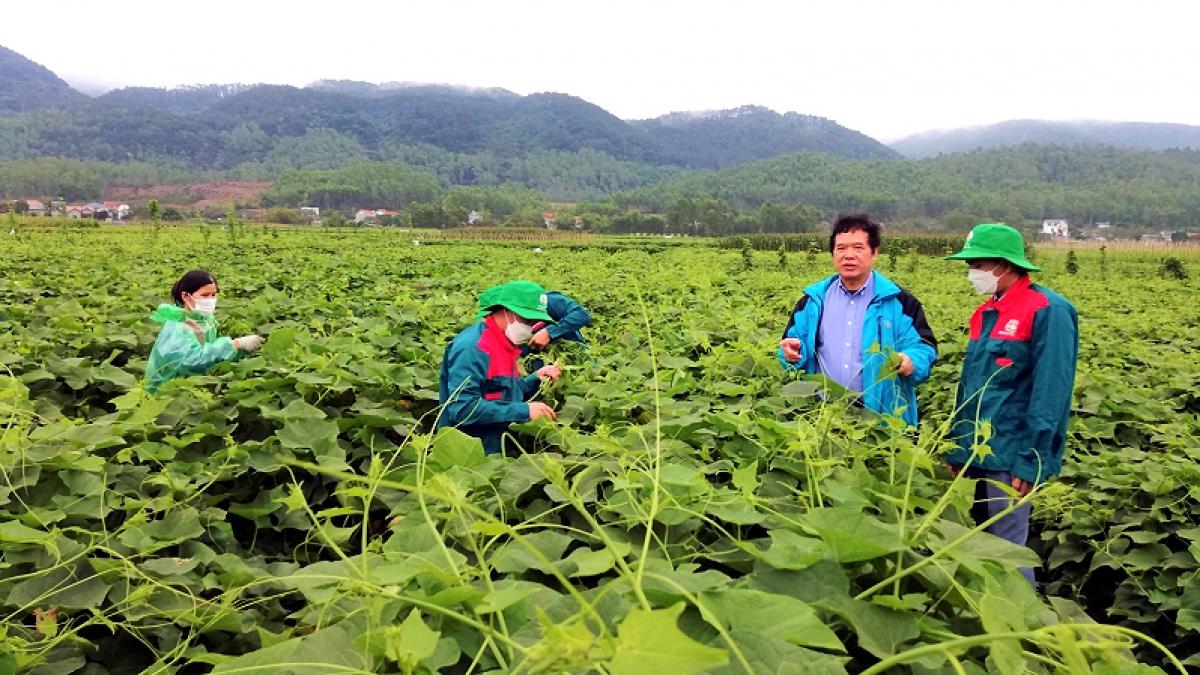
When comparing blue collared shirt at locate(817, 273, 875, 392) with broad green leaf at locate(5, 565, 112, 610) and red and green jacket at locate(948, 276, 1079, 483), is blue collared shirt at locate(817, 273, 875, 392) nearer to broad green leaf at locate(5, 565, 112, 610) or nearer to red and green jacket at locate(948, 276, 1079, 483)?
red and green jacket at locate(948, 276, 1079, 483)

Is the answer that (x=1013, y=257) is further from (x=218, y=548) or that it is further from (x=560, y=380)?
(x=218, y=548)

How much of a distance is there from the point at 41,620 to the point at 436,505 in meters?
0.90

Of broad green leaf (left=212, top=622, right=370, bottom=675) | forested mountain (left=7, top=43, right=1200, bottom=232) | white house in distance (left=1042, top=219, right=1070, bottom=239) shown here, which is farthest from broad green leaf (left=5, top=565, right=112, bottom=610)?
white house in distance (left=1042, top=219, right=1070, bottom=239)

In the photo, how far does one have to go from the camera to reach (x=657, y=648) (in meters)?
0.65

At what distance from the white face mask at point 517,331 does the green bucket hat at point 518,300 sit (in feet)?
0.18

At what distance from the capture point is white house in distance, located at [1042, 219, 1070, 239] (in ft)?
301

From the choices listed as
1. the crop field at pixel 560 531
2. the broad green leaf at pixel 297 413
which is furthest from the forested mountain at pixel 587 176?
the broad green leaf at pixel 297 413

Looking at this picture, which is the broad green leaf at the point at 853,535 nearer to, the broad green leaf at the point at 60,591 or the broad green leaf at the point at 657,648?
the broad green leaf at the point at 657,648

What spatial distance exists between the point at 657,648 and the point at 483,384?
234 cm

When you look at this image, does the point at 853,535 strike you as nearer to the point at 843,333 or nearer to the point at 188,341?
the point at 843,333

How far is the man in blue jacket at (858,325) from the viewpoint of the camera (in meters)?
3.15

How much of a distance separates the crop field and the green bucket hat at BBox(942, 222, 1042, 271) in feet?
3.14

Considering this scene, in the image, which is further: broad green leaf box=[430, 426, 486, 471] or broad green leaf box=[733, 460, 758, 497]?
broad green leaf box=[430, 426, 486, 471]

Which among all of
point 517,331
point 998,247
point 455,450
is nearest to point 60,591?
point 455,450
